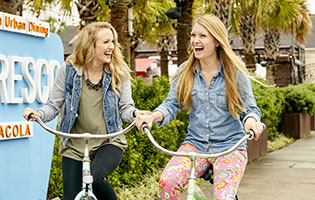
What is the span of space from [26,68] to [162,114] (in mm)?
2064

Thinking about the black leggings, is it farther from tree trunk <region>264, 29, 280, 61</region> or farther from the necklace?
tree trunk <region>264, 29, 280, 61</region>

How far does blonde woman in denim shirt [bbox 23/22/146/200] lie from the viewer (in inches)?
162

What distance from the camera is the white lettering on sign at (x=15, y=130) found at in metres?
5.11

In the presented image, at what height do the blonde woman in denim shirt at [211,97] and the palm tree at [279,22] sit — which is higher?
the palm tree at [279,22]

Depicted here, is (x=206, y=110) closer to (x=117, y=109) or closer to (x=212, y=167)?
(x=212, y=167)

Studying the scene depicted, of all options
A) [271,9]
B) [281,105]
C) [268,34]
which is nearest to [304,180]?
[281,105]

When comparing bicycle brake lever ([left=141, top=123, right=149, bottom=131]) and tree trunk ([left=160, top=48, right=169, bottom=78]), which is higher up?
tree trunk ([left=160, top=48, right=169, bottom=78])

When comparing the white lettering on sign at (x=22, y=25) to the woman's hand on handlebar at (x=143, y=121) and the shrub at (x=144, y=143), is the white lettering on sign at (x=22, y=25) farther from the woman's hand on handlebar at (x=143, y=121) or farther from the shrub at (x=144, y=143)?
the woman's hand on handlebar at (x=143, y=121)

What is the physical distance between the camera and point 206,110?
3.90 metres

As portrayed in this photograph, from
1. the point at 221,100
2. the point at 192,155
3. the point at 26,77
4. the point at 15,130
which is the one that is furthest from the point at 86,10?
the point at 192,155

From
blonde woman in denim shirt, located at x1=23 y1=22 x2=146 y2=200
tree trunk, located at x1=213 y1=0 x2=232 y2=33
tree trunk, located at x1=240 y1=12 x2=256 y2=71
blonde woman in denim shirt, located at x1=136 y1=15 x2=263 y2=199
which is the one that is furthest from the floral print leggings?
tree trunk, located at x1=240 y1=12 x2=256 y2=71

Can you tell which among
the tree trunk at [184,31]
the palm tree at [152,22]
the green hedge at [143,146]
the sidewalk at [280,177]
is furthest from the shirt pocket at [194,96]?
the palm tree at [152,22]

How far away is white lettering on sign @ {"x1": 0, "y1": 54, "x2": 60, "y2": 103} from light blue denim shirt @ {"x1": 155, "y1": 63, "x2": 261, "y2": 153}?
1.88 metres

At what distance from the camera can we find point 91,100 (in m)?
4.19
